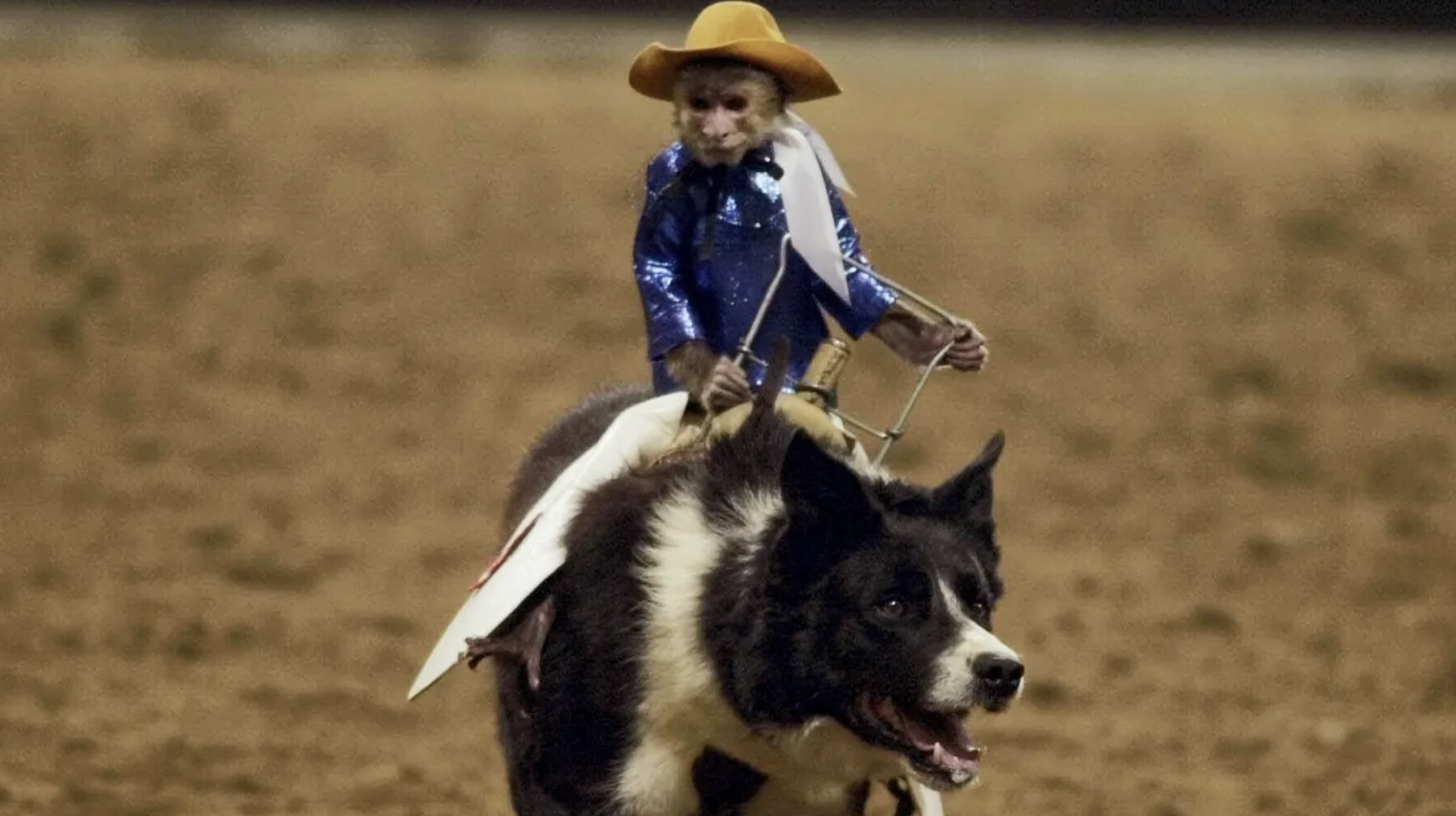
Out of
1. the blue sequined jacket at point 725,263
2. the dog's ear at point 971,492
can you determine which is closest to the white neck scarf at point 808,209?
the blue sequined jacket at point 725,263

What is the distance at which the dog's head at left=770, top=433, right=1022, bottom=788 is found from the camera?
13.8 feet

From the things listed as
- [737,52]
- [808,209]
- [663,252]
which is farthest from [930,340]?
[737,52]

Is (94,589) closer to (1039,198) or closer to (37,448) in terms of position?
(37,448)

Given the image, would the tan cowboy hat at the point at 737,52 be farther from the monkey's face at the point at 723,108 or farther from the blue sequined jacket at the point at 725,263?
the blue sequined jacket at the point at 725,263

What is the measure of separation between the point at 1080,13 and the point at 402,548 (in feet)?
33.8

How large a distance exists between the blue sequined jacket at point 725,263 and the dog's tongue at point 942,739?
96cm

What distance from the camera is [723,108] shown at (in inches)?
192

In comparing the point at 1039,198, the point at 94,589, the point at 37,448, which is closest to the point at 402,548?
the point at 94,589

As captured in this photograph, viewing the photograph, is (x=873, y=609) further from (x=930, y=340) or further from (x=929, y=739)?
(x=930, y=340)

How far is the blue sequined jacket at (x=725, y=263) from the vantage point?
4918 millimetres

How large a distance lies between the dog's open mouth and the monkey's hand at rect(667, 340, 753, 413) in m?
0.76

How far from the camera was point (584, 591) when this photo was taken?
471 centimetres

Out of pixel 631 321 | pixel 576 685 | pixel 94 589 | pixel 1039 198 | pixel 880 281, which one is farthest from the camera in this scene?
pixel 1039 198

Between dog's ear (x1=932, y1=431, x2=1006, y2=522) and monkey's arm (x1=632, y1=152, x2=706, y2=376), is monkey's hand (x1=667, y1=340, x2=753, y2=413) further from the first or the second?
dog's ear (x1=932, y1=431, x2=1006, y2=522)
